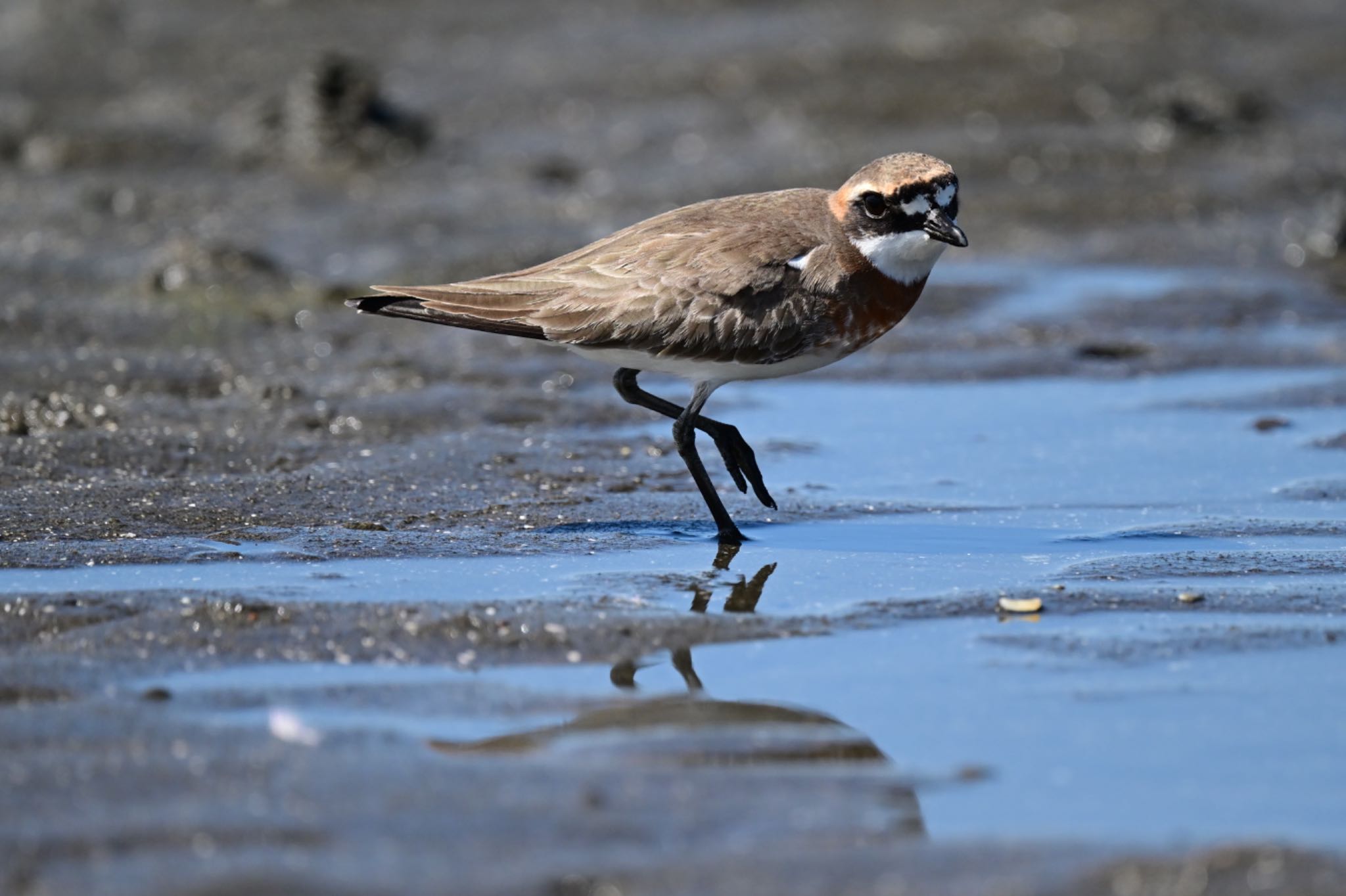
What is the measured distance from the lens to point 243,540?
7203mm

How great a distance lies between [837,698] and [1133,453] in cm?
370

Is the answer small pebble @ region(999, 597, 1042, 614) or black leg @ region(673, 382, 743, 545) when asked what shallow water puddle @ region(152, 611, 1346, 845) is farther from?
black leg @ region(673, 382, 743, 545)

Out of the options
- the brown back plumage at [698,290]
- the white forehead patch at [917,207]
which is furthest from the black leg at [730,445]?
the white forehead patch at [917,207]

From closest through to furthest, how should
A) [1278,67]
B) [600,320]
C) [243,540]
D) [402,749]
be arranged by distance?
1. [402,749]
2. [243,540]
3. [600,320]
4. [1278,67]

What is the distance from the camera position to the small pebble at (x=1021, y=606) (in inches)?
251

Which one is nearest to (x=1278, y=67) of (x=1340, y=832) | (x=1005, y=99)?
(x=1005, y=99)

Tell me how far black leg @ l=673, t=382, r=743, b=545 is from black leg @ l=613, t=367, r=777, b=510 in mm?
62

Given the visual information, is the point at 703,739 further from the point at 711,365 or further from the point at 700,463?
the point at 711,365

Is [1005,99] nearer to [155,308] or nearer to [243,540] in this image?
[155,308]

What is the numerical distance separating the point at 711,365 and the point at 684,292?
13.1 inches

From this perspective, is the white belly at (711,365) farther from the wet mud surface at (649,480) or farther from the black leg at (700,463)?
the wet mud surface at (649,480)

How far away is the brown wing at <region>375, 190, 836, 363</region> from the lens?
7.63 metres

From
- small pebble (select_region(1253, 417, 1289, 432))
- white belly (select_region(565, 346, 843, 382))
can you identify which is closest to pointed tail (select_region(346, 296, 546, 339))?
white belly (select_region(565, 346, 843, 382))

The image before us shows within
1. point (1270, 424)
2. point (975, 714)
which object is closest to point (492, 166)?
point (1270, 424)
